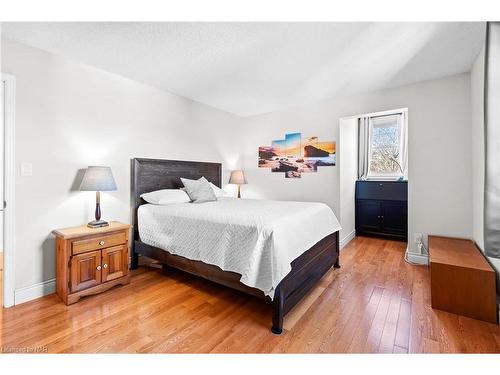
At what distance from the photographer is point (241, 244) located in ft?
6.07

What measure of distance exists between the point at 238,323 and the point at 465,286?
1.84 meters

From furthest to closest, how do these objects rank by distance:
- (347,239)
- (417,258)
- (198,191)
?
1. (347,239)
2. (198,191)
3. (417,258)

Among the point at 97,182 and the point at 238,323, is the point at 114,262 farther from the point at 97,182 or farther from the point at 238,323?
the point at 238,323

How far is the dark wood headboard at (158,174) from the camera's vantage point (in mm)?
2916

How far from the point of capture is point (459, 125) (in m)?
2.74

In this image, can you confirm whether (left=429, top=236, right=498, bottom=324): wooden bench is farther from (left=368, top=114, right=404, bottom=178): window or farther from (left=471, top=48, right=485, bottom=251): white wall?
(left=368, top=114, right=404, bottom=178): window

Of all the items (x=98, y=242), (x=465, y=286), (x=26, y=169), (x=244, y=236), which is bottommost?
(x=465, y=286)

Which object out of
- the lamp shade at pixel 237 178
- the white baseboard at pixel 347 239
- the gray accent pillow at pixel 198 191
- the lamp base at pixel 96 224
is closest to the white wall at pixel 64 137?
the lamp base at pixel 96 224

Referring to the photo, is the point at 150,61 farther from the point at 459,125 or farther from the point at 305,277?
the point at 459,125

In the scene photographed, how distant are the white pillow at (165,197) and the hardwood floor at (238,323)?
92cm

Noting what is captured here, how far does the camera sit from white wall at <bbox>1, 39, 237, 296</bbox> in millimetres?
2098

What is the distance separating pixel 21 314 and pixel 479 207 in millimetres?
4320

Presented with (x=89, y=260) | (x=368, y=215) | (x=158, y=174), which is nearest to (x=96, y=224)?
(x=89, y=260)

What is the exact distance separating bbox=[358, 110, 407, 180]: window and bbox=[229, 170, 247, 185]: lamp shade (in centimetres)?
230
